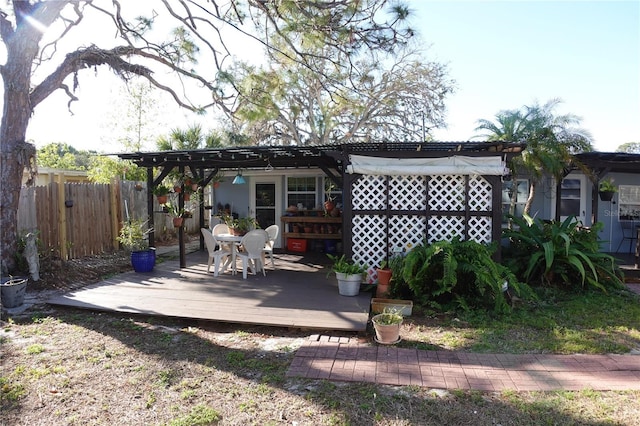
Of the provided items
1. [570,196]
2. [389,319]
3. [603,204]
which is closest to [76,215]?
[389,319]

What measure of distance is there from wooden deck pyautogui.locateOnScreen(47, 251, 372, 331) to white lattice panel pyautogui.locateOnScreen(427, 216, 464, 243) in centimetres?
140

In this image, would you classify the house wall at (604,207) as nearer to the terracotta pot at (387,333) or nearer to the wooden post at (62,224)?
the terracotta pot at (387,333)

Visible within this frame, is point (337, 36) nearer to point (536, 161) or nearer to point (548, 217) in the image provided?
point (536, 161)

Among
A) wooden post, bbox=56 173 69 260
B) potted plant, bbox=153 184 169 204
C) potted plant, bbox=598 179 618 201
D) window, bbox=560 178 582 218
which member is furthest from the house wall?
wooden post, bbox=56 173 69 260

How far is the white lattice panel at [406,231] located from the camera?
6.13 meters

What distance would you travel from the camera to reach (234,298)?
214 inches

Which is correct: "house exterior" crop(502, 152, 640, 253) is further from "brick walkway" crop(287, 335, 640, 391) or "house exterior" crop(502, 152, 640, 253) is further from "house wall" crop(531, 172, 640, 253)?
"brick walkway" crop(287, 335, 640, 391)

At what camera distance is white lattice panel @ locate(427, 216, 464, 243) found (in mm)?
6059

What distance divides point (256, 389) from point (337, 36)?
18.7 feet

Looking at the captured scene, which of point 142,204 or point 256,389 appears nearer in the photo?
point 256,389

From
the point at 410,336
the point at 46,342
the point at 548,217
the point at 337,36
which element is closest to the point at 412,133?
the point at 548,217

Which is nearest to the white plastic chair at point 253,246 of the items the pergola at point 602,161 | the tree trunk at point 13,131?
the tree trunk at point 13,131

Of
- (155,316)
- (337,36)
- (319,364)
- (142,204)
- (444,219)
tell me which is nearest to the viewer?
(319,364)

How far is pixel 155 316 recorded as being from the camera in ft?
15.8
